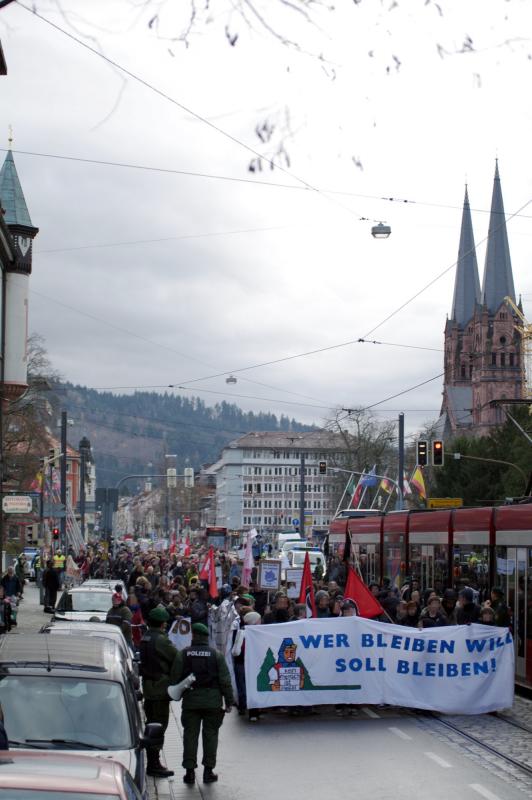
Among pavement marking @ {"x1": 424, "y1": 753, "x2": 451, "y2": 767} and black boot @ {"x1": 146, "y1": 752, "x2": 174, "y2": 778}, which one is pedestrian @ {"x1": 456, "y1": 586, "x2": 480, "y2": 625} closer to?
pavement marking @ {"x1": 424, "y1": 753, "x2": 451, "y2": 767}

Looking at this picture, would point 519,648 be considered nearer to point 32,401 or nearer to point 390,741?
point 390,741

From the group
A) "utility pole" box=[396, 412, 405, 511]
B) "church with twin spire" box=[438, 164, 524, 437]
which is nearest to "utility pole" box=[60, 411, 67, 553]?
"utility pole" box=[396, 412, 405, 511]

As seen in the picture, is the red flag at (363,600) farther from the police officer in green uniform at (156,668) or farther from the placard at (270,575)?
the placard at (270,575)

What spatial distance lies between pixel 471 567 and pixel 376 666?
8.76 metres

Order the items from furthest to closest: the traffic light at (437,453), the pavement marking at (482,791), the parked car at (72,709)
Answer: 1. the traffic light at (437,453)
2. the pavement marking at (482,791)
3. the parked car at (72,709)

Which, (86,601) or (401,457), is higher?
(401,457)

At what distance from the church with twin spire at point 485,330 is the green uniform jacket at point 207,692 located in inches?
4494

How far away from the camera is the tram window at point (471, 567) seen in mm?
23844

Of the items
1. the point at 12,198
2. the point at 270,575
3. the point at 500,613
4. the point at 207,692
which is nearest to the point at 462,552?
the point at 270,575

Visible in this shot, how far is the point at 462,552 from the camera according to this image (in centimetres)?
2595

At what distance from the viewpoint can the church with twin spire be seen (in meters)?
130

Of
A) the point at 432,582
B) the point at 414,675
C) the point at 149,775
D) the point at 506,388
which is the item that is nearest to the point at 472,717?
the point at 414,675

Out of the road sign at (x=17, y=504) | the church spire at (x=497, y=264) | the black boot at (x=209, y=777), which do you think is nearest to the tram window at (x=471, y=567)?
the black boot at (x=209, y=777)

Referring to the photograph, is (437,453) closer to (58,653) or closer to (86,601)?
(86,601)
